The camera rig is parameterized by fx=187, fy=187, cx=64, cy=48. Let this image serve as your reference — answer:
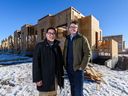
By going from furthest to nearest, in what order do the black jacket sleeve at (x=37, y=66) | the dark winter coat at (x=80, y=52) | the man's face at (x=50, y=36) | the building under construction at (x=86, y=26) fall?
the building under construction at (x=86, y=26) < the dark winter coat at (x=80, y=52) < the man's face at (x=50, y=36) < the black jacket sleeve at (x=37, y=66)

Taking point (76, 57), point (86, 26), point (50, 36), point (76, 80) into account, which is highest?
point (86, 26)

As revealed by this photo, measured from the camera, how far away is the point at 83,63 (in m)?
3.70

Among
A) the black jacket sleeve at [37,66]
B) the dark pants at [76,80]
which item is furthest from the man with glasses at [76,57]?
the black jacket sleeve at [37,66]

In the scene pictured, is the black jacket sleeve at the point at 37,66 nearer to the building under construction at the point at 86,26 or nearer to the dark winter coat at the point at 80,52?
the dark winter coat at the point at 80,52

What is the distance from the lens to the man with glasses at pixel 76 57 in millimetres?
3740

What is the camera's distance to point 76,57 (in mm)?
3791

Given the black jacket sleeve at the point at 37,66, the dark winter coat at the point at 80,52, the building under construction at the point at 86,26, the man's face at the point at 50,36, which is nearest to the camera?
the black jacket sleeve at the point at 37,66

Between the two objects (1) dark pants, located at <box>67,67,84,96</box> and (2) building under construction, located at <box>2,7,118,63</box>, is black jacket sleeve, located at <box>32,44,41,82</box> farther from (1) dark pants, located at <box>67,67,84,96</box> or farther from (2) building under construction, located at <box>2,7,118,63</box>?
(2) building under construction, located at <box>2,7,118,63</box>

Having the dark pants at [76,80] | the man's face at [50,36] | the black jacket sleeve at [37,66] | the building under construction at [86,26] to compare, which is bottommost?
the dark pants at [76,80]

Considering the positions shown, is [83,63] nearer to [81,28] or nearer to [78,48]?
[78,48]

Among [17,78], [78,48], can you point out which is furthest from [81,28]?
[78,48]

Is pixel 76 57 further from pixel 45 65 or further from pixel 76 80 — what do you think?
pixel 45 65

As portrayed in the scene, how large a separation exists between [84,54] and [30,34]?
22447 mm

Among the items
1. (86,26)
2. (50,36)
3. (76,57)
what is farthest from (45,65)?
(86,26)
